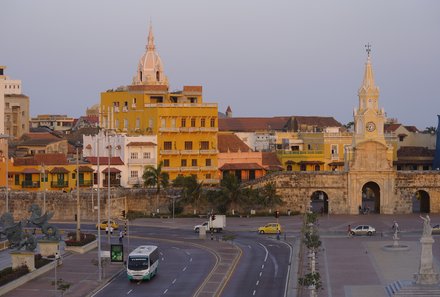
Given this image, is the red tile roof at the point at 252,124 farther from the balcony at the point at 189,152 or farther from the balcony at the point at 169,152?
the balcony at the point at 169,152

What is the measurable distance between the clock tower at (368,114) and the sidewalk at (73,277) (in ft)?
130

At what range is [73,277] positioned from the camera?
62906 mm

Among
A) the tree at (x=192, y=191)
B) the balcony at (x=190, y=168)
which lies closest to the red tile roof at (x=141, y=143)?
the balcony at (x=190, y=168)

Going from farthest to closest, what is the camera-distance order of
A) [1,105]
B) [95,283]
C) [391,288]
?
[1,105] < [95,283] < [391,288]

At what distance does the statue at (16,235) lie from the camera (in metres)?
64.1

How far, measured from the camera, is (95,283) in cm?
6072

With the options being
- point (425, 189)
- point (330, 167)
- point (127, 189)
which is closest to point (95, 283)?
point (127, 189)

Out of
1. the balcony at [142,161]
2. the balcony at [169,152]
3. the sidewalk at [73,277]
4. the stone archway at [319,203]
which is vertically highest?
the balcony at [169,152]

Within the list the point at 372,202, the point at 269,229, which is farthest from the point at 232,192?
the point at 372,202

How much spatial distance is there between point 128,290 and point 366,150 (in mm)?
51828

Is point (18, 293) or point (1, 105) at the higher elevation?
point (1, 105)

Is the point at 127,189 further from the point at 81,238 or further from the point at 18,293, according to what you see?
the point at 18,293

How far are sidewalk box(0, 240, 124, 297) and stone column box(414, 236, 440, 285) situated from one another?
1727 cm

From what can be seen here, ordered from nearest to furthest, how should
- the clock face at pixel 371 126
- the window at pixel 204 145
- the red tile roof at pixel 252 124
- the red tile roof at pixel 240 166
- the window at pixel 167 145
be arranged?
the clock face at pixel 371 126 → the window at pixel 167 145 → the window at pixel 204 145 → the red tile roof at pixel 240 166 → the red tile roof at pixel 252 124
